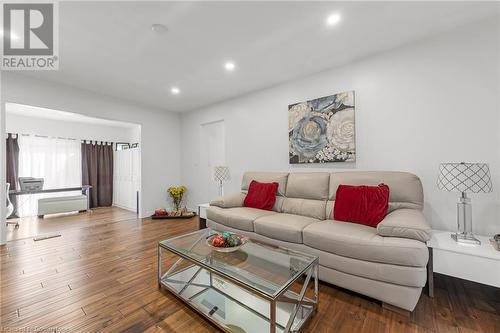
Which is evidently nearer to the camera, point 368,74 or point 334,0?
point 334,0

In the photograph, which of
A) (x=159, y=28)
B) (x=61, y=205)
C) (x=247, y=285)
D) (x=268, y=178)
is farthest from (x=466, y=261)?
(x=61, y=205)

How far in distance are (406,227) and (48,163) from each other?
7183 millimetres

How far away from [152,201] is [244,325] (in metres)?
3.89

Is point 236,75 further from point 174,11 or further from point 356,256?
point 356,256

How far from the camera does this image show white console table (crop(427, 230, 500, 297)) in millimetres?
1467

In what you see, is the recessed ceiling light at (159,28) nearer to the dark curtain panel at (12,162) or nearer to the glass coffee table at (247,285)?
the glass coffee table at (247,285)

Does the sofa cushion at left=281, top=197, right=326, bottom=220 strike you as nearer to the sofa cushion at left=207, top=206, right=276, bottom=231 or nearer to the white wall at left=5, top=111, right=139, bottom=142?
the sofa cushion at left=207, top=206, right=276, bottom=231

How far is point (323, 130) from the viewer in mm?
2865

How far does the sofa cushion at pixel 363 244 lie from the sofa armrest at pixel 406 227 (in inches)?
1.5

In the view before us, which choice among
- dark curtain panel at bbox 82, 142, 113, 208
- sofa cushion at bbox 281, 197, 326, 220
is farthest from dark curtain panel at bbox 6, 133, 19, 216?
sofa cushion at bbox 281, 197, 326, 220

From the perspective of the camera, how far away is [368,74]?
8.48 ft

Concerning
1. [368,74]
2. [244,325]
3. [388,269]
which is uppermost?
[368,74]

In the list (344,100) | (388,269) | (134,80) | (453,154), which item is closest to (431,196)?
(453,154)

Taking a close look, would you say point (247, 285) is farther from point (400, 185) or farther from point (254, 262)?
point (400, 185)
